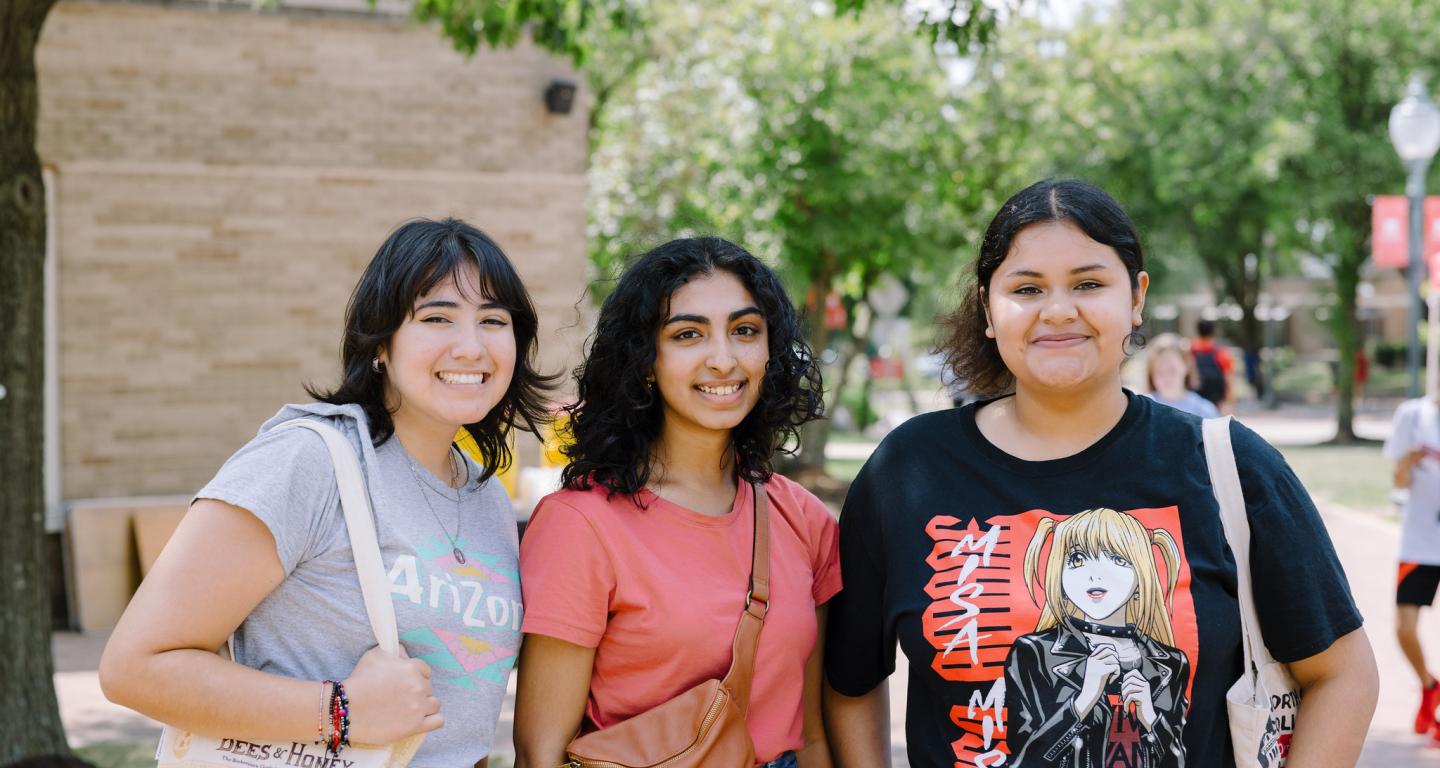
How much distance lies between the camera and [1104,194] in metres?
2.41

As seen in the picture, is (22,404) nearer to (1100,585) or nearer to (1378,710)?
(1100,585)

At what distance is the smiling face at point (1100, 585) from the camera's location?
85.3 inches

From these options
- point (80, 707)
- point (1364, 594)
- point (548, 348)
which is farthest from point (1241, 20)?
point (80, 707)

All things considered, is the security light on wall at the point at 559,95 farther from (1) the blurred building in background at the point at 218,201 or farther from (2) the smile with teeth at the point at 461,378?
(2) the smile with teeth at the point at 461,378

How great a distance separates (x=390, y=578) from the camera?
7.16 feet

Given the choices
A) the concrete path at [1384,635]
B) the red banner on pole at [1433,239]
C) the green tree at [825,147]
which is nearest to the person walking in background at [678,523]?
the concrete path at [1384,635]

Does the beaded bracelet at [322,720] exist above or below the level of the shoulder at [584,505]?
below

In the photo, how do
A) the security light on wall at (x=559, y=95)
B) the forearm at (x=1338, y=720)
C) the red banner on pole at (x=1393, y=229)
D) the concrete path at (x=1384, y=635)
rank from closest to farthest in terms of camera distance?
the forearm at (x=1338, y=720) < the concrete path at (x=1384, y=635) < the security light on wall at (x=559, y=95) < the red banner on pole at (x=1393, y=229)

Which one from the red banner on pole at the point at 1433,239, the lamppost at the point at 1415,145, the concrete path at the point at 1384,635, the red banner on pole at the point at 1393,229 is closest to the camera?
the concrete path at the point at 1384,635

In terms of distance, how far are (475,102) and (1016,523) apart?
8.83 m

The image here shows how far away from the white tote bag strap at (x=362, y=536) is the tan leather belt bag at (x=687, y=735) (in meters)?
0.41

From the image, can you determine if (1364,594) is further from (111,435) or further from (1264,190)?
(1264,190)

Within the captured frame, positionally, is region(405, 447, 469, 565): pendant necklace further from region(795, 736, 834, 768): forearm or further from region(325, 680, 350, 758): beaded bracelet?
region(795, 736, 834, 768): forearm

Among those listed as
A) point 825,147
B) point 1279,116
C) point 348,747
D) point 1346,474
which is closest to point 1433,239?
point 1346,474
